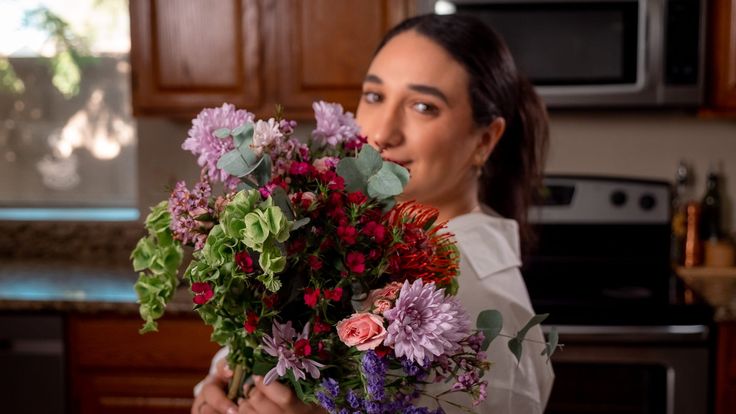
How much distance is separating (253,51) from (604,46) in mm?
1057

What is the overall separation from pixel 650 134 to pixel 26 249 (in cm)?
230

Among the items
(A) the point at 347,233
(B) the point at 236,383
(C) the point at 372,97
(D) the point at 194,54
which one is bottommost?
(B) the point at 236,383

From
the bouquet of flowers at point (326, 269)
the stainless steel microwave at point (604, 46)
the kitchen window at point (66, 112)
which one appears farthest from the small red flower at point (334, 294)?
the kitchen window at point (66, 112)

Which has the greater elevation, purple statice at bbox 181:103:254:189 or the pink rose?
purple statice at bbox 181:103:254:189

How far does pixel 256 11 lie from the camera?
96.3 inches

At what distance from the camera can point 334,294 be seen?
668 mm

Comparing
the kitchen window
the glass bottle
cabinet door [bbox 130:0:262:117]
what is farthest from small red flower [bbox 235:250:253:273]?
the kitchen window

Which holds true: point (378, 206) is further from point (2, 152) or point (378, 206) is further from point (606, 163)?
point (2, 152)

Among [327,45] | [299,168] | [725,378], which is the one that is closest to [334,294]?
[299,168]

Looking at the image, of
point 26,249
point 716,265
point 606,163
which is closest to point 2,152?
point 26,249

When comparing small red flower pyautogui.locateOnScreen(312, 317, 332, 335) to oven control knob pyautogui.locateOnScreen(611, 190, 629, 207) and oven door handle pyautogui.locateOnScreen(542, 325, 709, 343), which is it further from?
oven control knob pyautogui.locateOnScreen(611, 190, 629, 207)

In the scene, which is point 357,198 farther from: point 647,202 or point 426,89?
point 647,202

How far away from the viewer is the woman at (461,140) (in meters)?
1.01

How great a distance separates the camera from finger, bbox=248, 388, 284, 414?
2.66 feet
